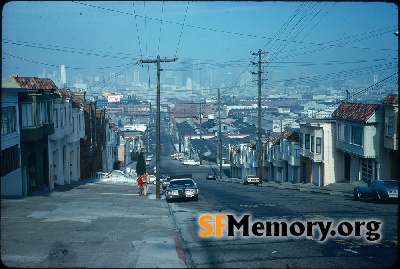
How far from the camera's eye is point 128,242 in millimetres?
13992

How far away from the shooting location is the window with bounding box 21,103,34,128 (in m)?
29.4

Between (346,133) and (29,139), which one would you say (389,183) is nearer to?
(346,133)

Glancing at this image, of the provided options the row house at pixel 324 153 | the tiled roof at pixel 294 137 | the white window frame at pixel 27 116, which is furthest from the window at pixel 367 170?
the white window frame at pixel 27 116

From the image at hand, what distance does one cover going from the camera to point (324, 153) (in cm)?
4625

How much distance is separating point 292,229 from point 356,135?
26657 millimetres

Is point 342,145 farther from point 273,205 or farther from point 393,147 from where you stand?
point 273,205

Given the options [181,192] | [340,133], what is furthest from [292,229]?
[340,133]

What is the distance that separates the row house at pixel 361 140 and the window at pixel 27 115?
79.7 feet

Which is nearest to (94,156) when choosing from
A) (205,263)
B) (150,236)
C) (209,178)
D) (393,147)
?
(209,178)

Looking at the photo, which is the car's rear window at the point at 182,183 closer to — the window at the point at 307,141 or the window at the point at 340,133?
the window at the point at 340,133

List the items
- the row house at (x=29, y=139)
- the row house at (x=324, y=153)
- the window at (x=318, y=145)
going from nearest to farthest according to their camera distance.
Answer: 1. the row house at (x=29, y=139)
2. the row house at (x=324, y=153)
3. the window at (x=318, y=145)

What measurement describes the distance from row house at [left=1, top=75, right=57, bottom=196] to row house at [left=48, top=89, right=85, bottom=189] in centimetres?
167

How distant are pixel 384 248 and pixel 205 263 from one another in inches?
190

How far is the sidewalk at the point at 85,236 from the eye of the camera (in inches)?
452
